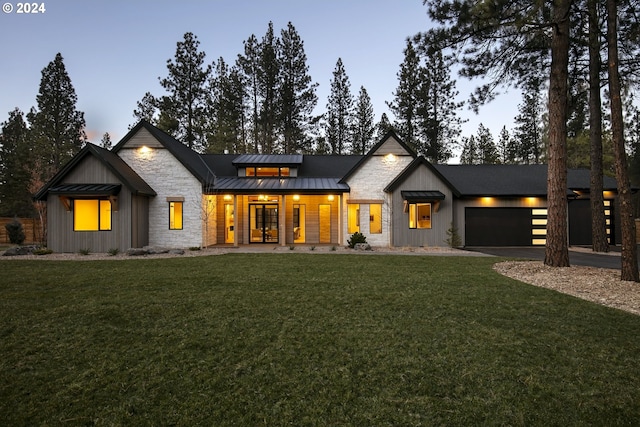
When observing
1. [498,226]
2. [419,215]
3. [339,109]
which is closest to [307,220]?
Result: [419,215]

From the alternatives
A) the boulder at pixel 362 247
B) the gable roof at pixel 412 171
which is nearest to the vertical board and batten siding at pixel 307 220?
the boulder at pixel 362 247

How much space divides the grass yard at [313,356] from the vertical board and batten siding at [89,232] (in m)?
7.48

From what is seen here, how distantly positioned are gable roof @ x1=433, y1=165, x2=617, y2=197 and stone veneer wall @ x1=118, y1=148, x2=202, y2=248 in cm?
1385

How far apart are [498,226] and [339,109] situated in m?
21.4

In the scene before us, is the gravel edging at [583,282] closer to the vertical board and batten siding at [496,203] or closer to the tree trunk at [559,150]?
the tree trunk at [559,150]

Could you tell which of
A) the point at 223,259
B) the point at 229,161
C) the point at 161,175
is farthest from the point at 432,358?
the point at 229,161

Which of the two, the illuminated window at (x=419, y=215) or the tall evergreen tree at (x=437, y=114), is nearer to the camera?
the illuminated window at (x=419, y=215)

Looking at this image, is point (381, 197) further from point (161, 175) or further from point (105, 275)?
point (105, 275)

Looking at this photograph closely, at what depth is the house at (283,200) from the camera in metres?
14.1

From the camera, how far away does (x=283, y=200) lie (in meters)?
16.2

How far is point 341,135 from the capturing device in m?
33.4

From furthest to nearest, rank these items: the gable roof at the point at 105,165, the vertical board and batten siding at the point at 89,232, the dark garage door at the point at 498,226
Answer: the dark garage door at the point at 498,226 < the vertical board and batten siding at the point at 89,232 < the gable roof at the point at 105,165

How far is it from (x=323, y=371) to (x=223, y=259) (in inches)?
354

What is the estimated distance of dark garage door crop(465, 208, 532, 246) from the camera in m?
17.2
